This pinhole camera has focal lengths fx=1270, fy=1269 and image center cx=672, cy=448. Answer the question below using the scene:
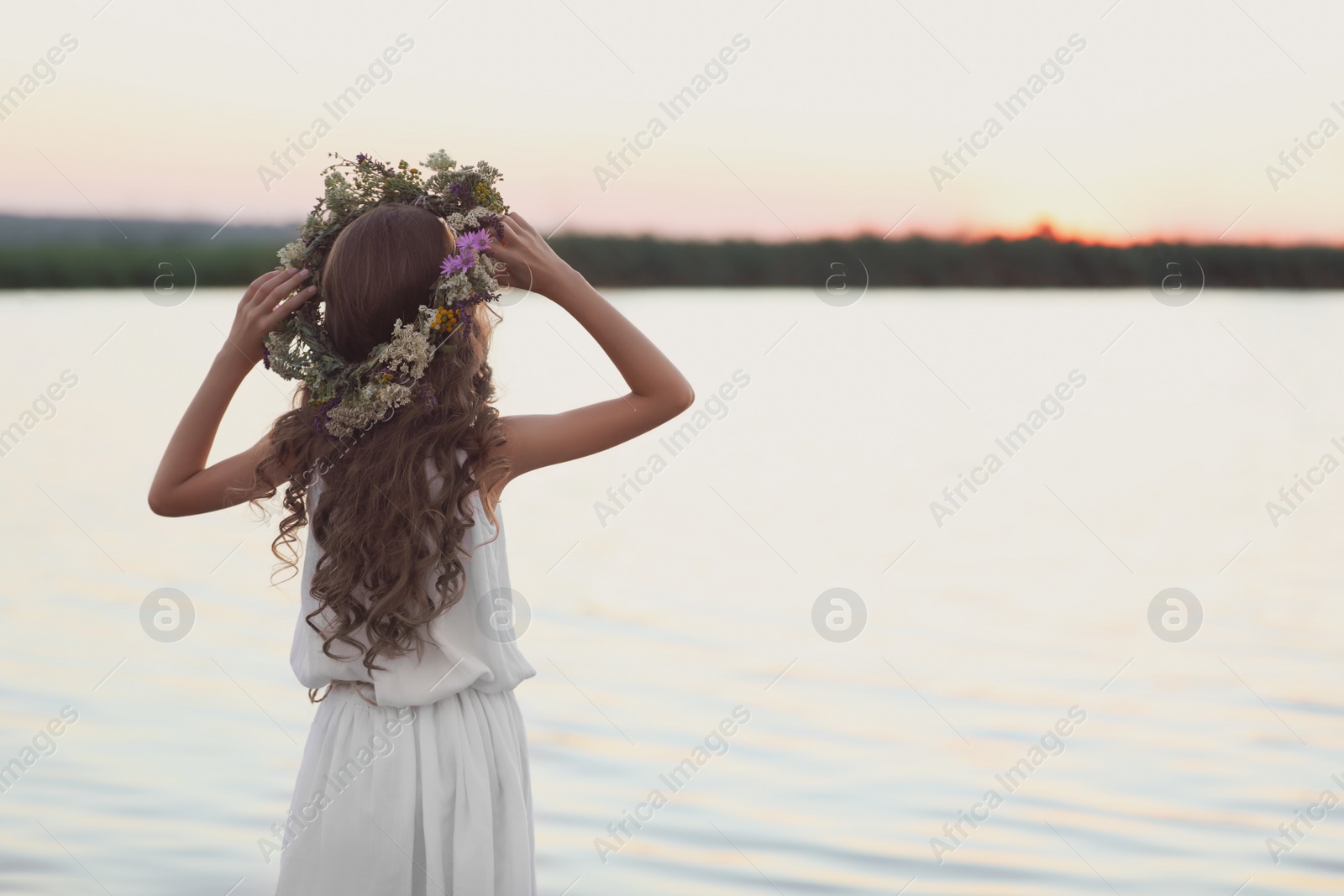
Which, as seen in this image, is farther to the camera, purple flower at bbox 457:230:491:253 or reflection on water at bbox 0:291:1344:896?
reflection on water at bbox 0:291:1344:896

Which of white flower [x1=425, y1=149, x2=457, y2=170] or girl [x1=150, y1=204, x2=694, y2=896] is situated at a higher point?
white flower [x1=425, y1=149, x2=457, y2=170]

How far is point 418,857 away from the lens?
1894mm

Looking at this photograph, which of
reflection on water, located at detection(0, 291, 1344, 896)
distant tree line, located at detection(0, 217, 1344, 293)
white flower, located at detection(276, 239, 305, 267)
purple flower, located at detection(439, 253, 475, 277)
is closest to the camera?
purple flower, located at detection(439, 253, 475, 277)

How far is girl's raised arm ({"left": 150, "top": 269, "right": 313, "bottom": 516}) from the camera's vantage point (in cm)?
188

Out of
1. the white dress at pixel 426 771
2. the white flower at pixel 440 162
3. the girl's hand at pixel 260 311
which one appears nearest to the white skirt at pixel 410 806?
the white dress at pixel 426 771

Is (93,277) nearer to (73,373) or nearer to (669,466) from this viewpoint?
(73,373)

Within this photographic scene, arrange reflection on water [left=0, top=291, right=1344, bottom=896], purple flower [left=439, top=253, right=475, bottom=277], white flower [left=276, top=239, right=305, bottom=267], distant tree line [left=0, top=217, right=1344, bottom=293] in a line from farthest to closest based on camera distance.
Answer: distant tree line [left=0, top=217, right=1344, bottom=293], reflection on water [left=0, top=291, right=1344, bottom=896], white flower [left=276, top=239, right=305, bottom=267], purple flower [left=439, top=253, right=475, bottom=277]

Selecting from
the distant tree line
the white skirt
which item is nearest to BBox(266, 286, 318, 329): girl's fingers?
the white skirt

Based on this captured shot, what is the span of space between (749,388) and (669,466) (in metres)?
6.92

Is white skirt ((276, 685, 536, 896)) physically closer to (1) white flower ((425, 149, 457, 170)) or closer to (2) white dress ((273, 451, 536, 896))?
(2) white dress ((273, 451, 536, 896))

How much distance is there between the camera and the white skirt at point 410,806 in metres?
1.86

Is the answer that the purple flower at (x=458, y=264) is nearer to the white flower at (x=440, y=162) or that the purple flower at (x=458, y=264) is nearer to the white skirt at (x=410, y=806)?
the white flower at (x=440, y=162)

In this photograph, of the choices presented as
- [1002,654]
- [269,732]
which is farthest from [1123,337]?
[269,732]

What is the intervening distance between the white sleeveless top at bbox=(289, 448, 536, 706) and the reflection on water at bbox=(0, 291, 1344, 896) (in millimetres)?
936
